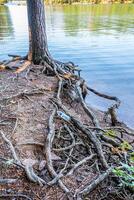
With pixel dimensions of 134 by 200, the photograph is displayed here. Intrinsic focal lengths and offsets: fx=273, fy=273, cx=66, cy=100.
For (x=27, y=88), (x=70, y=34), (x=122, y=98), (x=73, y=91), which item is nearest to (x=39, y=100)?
(x=27, y=88)

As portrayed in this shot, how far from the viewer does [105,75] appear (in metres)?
11.1

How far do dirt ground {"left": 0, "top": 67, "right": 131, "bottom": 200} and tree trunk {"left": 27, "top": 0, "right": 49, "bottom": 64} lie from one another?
111 cm

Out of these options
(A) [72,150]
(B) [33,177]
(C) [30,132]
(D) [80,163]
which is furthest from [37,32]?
(B) [33,177]

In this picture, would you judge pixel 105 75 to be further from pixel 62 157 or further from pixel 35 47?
pixel 62 157

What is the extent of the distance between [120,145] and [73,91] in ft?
9.11

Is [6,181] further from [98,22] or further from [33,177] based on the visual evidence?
[98,22]

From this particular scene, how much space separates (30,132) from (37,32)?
164 inches

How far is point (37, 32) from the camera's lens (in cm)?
747

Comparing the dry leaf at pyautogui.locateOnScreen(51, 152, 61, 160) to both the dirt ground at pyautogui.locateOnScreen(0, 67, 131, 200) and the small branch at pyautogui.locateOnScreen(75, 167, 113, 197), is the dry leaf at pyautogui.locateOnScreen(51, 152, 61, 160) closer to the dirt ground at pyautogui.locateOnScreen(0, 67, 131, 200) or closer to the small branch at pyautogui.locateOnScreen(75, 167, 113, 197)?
the dirt ground at pyautogui.locateOnScreen(0, 67, 131, 200)

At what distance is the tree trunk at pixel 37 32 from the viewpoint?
7285 millimetres

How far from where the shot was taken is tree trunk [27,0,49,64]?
7.29m

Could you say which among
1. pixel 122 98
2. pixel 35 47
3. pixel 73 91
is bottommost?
pixel 122 98

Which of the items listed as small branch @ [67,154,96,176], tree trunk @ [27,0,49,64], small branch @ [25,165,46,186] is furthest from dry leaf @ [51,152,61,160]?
tree trunk @ [27,0,49,64]

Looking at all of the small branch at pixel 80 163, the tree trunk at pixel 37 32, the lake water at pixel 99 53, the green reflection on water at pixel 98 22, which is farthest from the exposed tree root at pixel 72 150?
the green reflection on water at pixel 98 22
